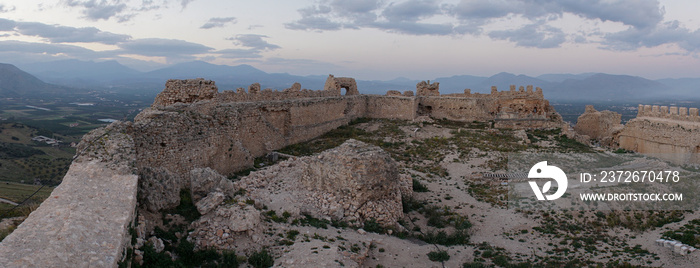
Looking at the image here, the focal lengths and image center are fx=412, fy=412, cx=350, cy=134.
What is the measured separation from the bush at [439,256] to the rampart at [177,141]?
604 centimetres

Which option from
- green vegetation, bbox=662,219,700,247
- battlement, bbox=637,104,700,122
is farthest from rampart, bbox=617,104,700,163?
green vegetation, bbox=662,219,700,247

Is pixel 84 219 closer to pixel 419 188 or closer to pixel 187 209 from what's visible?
pixel 187 209

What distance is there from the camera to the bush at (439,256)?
9609mm

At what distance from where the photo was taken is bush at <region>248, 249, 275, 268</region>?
7988 mm

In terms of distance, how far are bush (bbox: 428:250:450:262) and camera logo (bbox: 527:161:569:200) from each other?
18.7ft

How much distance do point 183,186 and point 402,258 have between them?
6.13 m

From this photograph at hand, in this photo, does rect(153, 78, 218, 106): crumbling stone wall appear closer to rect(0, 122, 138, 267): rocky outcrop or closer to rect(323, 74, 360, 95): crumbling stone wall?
rect(0, 122, 138, 267): rocky outcrop

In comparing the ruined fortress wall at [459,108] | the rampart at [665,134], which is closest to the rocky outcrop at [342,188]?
the rampart at [665,134]

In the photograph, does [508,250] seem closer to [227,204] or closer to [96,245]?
[227,204]

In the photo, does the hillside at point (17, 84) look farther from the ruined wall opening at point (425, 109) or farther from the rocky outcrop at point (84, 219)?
the rocky outcrop at point (84, 219)

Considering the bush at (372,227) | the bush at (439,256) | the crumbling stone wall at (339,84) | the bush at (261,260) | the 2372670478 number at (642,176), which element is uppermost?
the crumbling stone wall at (339,84)

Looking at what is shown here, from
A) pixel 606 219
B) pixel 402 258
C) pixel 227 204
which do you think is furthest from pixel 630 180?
pixel 227 204

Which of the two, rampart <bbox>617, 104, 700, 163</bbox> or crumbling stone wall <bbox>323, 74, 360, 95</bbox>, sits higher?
crumbling stone wall <bbox>323, 74, 360, 95</bbox>

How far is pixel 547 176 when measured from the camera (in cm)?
1597
